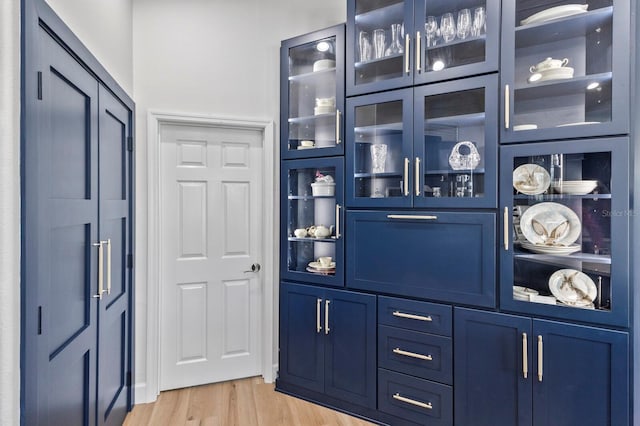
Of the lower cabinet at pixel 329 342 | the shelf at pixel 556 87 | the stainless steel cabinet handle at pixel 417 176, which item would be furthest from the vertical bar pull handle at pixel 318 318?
the shelf at pixel 556 87

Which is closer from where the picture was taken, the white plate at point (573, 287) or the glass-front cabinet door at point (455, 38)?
the white plate at point (573, 287)

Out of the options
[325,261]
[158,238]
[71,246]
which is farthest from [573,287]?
[158,238]

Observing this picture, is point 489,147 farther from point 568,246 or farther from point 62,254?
point 62,254

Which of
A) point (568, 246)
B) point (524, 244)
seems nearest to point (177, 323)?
point (524, 244)

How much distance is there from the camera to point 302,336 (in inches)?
108

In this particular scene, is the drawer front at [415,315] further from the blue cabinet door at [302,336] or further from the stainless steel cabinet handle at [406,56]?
the stainless steel cabinet handle at [406,56]

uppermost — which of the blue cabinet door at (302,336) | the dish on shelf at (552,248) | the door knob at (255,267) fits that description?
the dish on shelf at (552,248)

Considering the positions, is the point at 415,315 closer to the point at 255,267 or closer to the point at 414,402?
the point at 414,402

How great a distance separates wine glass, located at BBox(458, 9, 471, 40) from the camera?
2182 millimetres

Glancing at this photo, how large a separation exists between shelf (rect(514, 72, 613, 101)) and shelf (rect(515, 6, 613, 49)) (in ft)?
0.80

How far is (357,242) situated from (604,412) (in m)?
1.54

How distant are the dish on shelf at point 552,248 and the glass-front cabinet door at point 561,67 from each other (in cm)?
57

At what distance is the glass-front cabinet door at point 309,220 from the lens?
2719 mm
